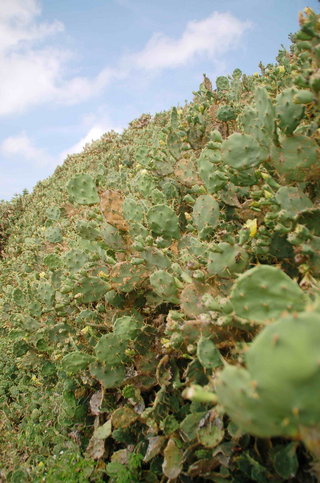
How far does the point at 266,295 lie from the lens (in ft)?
5.26

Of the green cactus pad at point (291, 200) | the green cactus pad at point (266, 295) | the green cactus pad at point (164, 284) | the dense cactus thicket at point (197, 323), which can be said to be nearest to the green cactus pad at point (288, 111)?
the dense cactus thicket at point (197, 323)

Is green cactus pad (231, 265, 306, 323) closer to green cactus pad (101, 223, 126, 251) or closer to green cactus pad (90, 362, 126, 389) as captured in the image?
green cactus pad (90, 362, 126, 389)

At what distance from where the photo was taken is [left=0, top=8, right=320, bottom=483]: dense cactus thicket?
46.9 inches

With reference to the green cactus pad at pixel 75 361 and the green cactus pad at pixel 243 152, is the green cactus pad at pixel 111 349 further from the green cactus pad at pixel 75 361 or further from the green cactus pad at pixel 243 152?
the green cactus pad at pixel 243 152

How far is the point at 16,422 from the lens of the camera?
4.24 meters

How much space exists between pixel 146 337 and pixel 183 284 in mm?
611

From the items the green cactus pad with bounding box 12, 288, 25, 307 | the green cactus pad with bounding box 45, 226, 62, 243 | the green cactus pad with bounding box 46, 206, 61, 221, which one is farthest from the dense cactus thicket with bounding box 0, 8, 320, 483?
the green cactus pad with bounding box 46, 206, 61, 221

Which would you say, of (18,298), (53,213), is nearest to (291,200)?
(18,298)

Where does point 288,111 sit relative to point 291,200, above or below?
above

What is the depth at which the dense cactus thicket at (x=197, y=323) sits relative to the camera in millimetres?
1192

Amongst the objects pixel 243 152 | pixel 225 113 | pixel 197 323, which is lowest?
pixel 197 323

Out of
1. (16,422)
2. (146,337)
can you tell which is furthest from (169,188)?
(16,422)

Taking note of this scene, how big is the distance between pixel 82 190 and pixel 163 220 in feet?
3.92

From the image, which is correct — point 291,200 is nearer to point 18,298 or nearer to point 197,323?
point 197,323
